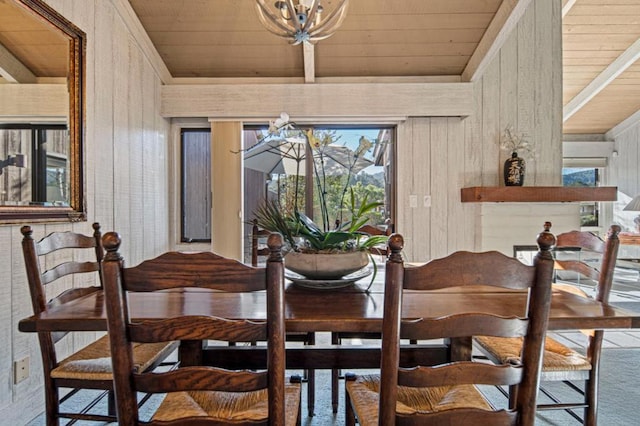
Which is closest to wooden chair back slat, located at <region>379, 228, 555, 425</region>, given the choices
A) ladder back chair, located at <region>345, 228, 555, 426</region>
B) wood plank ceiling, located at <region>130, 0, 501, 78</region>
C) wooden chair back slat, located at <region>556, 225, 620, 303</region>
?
ladder back chair, located at <region>345, 228, 555, 426</region>

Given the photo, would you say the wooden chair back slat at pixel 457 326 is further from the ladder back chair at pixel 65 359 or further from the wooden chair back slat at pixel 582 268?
the ladder back chair at pixel 65 359

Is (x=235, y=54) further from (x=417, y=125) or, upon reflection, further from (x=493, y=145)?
(x=493, y=145)

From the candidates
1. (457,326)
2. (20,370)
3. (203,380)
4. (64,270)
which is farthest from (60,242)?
(457,326)

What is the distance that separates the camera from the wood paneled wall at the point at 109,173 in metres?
1.75

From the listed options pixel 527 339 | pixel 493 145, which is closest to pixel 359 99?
pixel 493 145

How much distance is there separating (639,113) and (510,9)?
206 inches

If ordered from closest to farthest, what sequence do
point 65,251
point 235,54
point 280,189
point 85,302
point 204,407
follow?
1. point 204,407
2. point 85,302
3. point 65,251
4. point 235,54
5. point 280,189

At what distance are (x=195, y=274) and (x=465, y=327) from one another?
0.64m

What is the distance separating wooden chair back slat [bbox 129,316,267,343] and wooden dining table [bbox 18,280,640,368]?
0.25m

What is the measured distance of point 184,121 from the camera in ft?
11.3

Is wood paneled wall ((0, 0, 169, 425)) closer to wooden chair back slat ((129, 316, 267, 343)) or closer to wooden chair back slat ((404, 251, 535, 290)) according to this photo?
wooden chair back slat ((129, 316, 267, 343))

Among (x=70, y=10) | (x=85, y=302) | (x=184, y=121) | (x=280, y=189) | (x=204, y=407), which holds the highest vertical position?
(x=70, y=10)

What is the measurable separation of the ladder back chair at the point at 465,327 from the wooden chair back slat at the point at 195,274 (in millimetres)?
321

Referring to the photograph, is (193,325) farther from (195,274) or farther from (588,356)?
(588,356)
